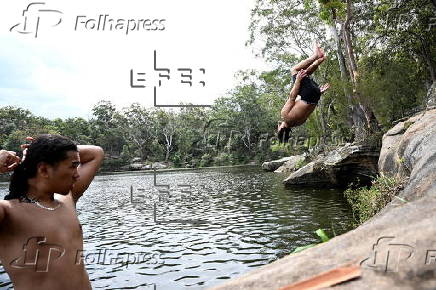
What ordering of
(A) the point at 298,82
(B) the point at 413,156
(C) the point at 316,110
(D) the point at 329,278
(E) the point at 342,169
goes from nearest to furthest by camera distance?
(D) the point at 329,278, (A) the point at 298,82, (B) the point at 413,156, (E) the point at 342,169, (C) the point at 316,110

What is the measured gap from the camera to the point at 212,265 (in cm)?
1018

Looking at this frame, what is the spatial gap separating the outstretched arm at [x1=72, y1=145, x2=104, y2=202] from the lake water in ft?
6.60

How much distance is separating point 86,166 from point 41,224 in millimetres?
959

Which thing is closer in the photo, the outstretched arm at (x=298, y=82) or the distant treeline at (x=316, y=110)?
the outstretched arm at (x=298, y=82)

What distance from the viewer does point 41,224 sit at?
3.13 metres

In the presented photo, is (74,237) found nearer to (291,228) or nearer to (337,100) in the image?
(291,228)

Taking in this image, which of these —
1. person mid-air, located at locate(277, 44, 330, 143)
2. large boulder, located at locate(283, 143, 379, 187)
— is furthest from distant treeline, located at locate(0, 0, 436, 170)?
person mid-air, located at locate(277, 44, 330, 143)

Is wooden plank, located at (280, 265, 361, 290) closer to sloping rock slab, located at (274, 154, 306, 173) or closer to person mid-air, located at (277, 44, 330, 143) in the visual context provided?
person mid-air, located at (277, 44, 330, 143)

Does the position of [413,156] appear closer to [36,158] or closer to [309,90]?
[309,90]

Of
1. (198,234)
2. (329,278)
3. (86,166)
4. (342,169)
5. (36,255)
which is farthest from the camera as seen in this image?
(342,169)

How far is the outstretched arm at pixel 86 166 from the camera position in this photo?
3.85 meters

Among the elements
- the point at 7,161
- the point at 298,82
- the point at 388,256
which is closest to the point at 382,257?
the point at 388,256

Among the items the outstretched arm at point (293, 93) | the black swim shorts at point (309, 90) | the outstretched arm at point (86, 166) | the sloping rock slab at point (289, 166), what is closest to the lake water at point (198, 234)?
the outstretched arm at point (86, 166)

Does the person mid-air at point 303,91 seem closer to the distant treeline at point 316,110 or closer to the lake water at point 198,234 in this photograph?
the lake water at point 198,234
